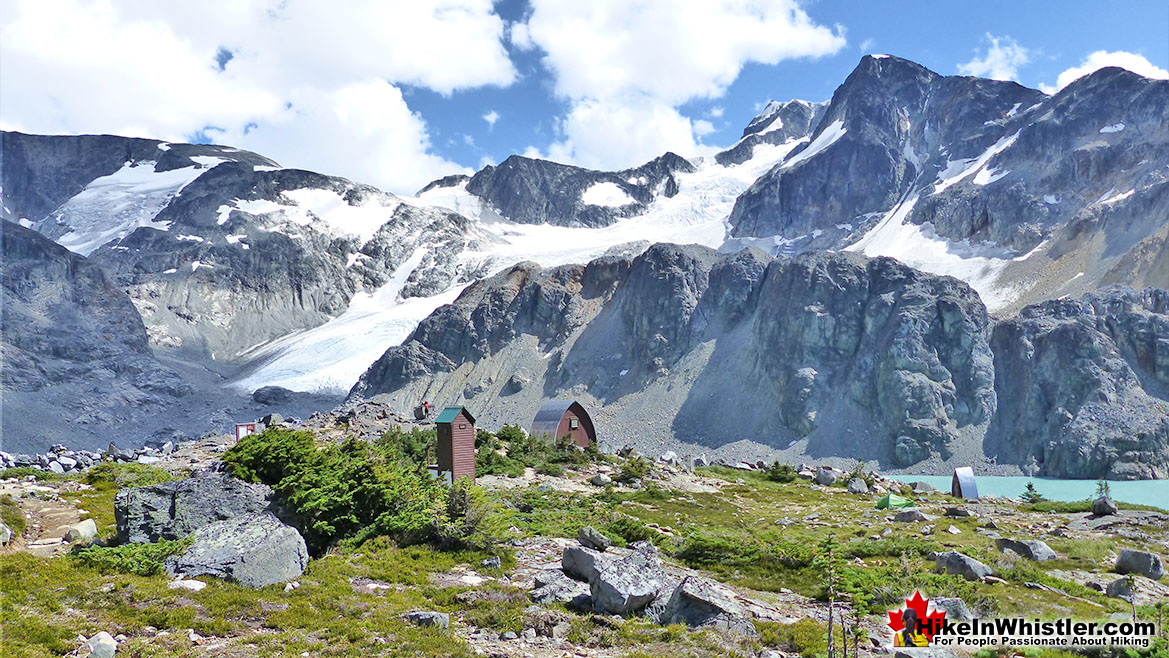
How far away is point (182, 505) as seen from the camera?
52.5 ft

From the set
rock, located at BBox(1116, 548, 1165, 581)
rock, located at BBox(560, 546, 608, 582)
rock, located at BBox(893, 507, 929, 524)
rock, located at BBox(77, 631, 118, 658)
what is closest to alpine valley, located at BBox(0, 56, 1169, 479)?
rock, located at BBox(893, 507, 929, 524)

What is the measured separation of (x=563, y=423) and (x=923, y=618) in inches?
1477

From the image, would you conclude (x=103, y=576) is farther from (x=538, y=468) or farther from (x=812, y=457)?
(x=812, y=457)

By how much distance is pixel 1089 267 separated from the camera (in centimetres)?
10644

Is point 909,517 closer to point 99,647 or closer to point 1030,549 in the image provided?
point 1030,549

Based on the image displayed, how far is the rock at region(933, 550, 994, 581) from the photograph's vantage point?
17203 mm

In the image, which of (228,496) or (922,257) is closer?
A: (228,496)

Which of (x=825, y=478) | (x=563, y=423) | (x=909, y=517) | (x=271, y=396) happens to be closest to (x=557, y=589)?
(x=909, y=517)

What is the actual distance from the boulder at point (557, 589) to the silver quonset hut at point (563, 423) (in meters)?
32.4

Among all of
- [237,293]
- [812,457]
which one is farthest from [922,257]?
[237,293]

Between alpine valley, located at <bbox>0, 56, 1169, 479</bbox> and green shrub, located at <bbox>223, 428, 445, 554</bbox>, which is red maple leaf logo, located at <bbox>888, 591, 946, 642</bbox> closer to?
green shrub, located at <bbox>223, 428, 445, 554</bbox>

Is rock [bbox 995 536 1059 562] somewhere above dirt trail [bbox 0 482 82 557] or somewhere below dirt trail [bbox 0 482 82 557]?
below

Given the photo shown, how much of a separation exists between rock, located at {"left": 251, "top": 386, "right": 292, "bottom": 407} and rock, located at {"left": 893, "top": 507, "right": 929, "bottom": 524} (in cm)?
12363

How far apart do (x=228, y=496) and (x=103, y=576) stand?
3586 millimetres
